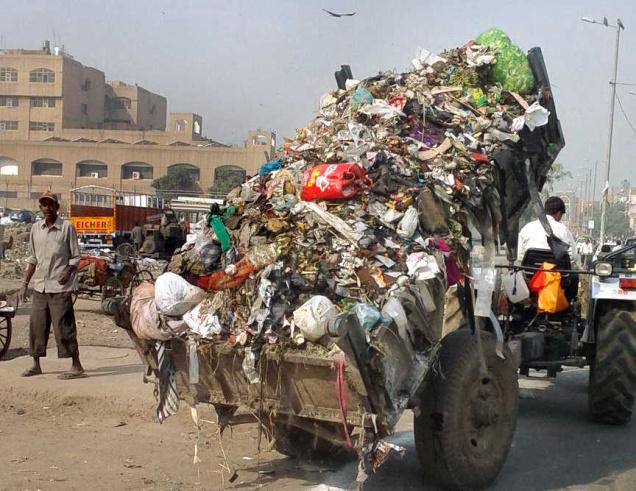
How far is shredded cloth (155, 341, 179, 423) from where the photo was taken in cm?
510

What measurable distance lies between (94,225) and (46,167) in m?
58.0

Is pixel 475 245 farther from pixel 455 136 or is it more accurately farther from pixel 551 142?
pixel 551 142

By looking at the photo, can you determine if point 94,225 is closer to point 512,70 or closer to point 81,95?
point 512,70

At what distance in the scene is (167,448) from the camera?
623 centimetres

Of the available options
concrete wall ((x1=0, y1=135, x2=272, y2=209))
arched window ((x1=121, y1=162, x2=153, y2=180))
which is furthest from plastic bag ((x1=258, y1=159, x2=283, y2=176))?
arched window ((x1=121, y1=162, x2=153, y2=180))

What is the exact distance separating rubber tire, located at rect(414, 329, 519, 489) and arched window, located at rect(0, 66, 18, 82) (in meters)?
91.2

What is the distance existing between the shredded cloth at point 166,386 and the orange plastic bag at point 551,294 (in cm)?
387

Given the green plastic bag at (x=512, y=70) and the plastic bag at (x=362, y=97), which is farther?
the green plastic bag at (x=512, y=70)

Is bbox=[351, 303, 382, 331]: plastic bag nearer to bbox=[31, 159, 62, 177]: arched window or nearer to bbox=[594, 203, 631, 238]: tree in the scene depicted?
bbox=[594, 203, 631, 238]: tree

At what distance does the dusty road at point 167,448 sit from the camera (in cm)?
550

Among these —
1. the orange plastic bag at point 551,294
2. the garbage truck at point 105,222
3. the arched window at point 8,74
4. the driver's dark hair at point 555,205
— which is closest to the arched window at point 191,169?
the arched window at point 8,74

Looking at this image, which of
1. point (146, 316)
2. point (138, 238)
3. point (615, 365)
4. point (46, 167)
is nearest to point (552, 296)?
point (615, 365)

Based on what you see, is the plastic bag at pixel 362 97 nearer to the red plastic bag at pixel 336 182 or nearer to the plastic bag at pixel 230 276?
the red plastic bag at pixel 336 182

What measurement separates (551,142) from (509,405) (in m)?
2.31
